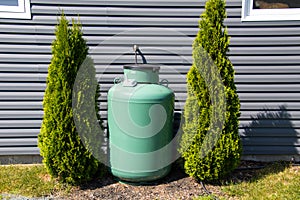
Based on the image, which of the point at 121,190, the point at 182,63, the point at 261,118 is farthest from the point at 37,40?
the point at 261,118

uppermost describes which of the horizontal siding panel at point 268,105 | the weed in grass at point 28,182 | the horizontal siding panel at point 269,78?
the horizontal siding panel at point 269,78

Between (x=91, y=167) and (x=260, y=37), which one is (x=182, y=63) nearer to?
(x=260, y=37)

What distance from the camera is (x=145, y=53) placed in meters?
3.87

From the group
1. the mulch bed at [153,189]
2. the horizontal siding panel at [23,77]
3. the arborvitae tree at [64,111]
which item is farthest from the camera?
the horizontal siding panel at [23,77]

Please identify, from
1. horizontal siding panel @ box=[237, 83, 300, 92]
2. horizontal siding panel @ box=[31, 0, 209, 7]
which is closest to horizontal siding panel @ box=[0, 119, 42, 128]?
horizontal siding panel @ box=[31, 0, 209, 7]

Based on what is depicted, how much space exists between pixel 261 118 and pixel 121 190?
1925 mm

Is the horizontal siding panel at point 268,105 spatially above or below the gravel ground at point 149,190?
above

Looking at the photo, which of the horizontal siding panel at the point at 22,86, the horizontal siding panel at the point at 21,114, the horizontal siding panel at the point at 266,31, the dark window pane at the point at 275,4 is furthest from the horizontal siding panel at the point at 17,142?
the dark window pane at the point at 275,4

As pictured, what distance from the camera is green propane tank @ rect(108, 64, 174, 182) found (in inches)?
127

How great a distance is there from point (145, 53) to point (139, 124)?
1.02 meters

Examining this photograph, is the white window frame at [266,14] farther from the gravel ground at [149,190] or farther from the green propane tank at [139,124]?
the gravel ground at [149,190]

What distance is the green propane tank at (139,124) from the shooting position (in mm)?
3227

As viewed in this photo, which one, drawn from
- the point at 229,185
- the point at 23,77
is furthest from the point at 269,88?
the point at 23,77

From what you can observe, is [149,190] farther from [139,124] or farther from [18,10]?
[18,10]
